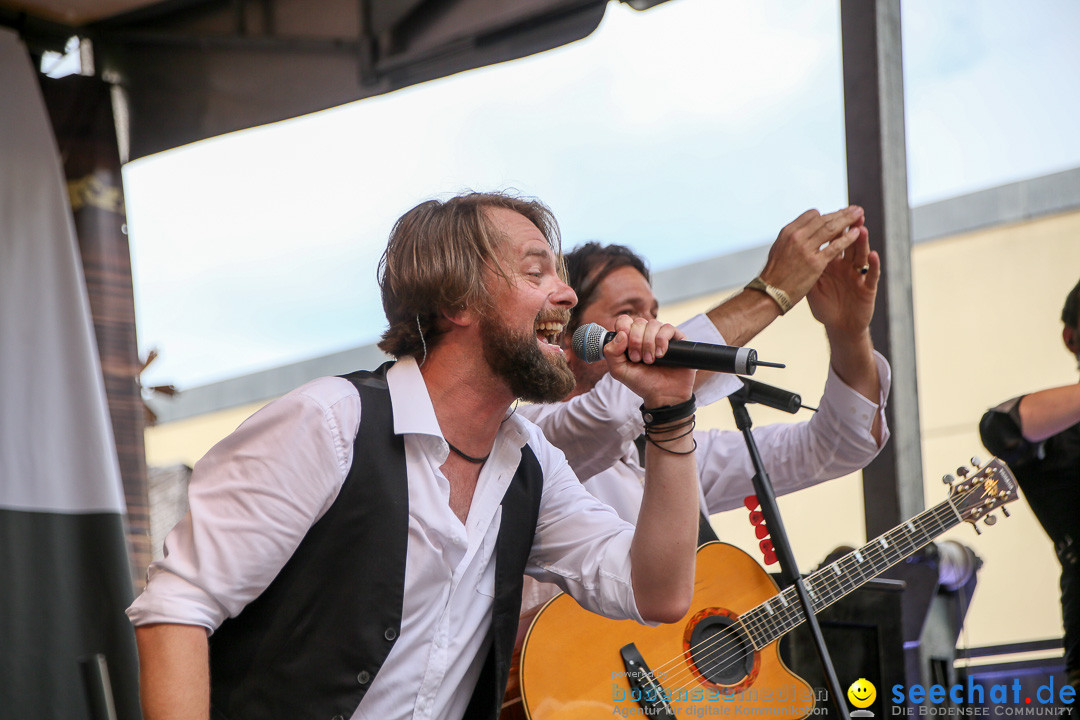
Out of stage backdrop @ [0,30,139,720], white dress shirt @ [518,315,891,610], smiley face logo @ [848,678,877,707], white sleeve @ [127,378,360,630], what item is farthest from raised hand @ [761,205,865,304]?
stage backdrop @ [0,30,139,720]

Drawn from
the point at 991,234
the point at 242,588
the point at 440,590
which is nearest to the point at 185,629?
the point at 242,588

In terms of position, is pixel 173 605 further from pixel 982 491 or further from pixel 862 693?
pixel 982 491

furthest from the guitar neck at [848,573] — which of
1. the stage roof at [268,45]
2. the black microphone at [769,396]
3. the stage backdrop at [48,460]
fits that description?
the stage backdrop at [48,460]

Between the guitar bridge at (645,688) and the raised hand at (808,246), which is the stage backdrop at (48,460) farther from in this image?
the raised hand at (808,246)

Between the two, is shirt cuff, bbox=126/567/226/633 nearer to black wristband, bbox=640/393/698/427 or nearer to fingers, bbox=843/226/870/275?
black wristband, bbox=640/393/698/427

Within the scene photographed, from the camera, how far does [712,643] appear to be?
229cm

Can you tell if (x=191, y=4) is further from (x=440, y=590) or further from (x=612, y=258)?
(x=440, y=590)

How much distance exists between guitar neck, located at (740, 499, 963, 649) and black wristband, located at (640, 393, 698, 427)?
0.90 metres

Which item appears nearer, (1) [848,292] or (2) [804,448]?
(1) [848,292]

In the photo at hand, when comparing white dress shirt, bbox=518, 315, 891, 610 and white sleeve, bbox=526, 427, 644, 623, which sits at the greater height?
white dress shirt, bbox=518, 315, 891, 610

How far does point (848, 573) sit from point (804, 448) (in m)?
0.43

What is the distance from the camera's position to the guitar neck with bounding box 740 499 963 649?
2.31m

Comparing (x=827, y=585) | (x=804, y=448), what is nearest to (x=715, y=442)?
(x=804, y=448)

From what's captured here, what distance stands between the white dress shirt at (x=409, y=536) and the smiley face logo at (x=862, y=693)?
0.87m
